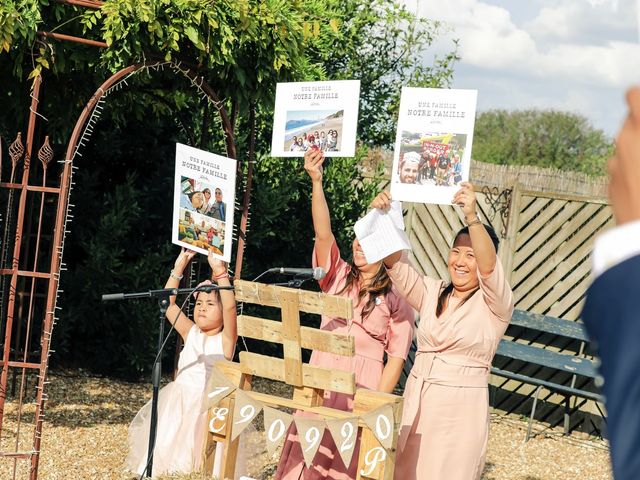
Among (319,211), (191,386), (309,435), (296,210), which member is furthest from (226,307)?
(296,210)

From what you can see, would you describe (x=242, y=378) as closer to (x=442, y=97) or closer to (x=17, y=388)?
(x=442, y=97)

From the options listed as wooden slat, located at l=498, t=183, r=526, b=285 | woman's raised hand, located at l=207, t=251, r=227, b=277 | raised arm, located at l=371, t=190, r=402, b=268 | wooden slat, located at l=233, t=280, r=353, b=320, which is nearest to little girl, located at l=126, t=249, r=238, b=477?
woman's raised hand, located at l=207, t=251, r=227, b=277

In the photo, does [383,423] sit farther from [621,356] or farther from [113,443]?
[621,356]

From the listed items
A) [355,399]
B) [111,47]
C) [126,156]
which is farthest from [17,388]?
[355,399]

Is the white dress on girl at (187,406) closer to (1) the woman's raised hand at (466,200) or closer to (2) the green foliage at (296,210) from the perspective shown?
(1) the woman's raised hand at (466,200)

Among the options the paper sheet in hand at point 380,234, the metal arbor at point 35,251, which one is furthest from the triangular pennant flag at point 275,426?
the metal arbor at point 35,251

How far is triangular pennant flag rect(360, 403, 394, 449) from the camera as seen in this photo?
153 inches

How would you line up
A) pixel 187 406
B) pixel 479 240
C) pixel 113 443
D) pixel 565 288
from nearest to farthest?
pixel 479 240, pixel 187 406, pixel 113 443, pixel 565 288

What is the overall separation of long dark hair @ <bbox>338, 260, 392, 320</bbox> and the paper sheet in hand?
0.34 meters

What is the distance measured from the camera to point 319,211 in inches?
177

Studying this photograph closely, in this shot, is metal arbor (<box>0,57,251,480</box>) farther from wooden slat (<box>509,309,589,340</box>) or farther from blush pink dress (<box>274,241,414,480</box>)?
wooden slat (<box>509,309,589,340</box>)

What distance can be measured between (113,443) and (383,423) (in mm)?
3210

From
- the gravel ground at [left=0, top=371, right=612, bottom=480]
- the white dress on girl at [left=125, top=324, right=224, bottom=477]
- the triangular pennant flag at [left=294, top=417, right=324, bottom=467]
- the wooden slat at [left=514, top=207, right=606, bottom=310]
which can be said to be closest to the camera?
the triangular pennant flag at [left=294, top=417, right=324, bottom=467]

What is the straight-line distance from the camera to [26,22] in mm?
5086
